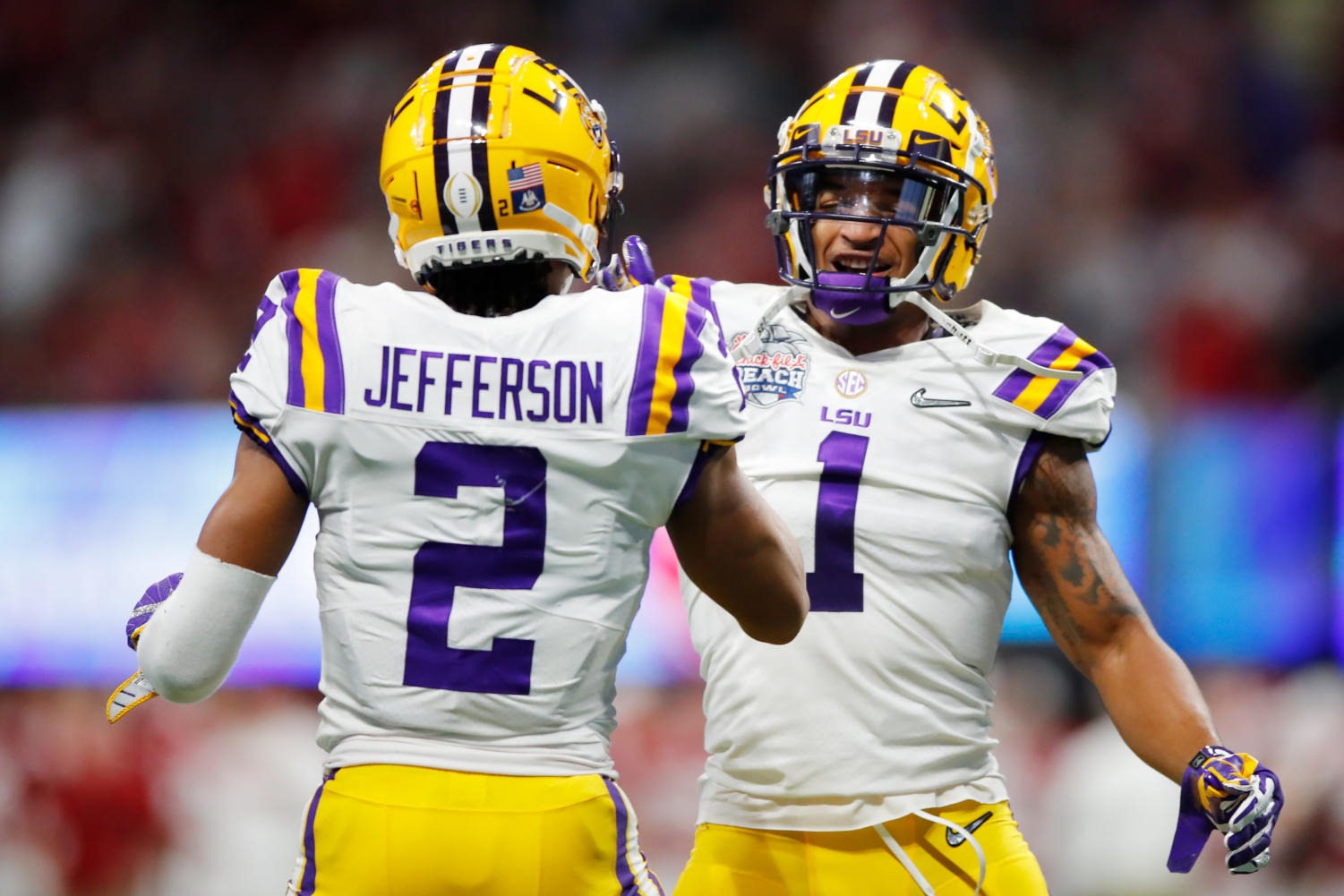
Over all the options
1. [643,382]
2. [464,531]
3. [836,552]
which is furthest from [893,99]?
[464,531]

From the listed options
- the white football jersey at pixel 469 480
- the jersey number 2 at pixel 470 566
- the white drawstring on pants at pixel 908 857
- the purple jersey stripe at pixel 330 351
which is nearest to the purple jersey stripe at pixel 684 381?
the white football jersey at pixel 469 480

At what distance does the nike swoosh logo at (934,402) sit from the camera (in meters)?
2.63

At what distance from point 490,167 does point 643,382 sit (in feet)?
1.14

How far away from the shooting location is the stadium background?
5645 millimetres

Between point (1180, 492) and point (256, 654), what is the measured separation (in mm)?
3555

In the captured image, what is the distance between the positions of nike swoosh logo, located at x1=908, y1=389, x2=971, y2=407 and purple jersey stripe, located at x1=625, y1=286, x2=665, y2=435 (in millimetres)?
750

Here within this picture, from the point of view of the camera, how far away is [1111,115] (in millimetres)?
7570

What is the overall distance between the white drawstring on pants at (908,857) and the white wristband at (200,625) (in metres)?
1.05

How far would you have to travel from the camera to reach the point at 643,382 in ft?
6.54

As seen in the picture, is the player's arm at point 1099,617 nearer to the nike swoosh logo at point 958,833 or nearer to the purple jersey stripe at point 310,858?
A: the nike swoosh logo at point 958,833

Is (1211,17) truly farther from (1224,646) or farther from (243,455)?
(243,455)

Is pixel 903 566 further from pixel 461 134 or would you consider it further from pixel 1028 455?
pixel 461 134

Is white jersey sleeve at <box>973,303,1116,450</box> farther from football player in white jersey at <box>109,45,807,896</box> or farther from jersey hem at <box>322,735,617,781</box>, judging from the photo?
Answer: jersey hem at <box>322,735,617,781</box>

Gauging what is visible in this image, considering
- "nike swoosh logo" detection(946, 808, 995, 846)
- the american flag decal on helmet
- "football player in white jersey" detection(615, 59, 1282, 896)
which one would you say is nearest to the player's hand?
"football player in white jersey" detection(615, 59, 1282, 896)
